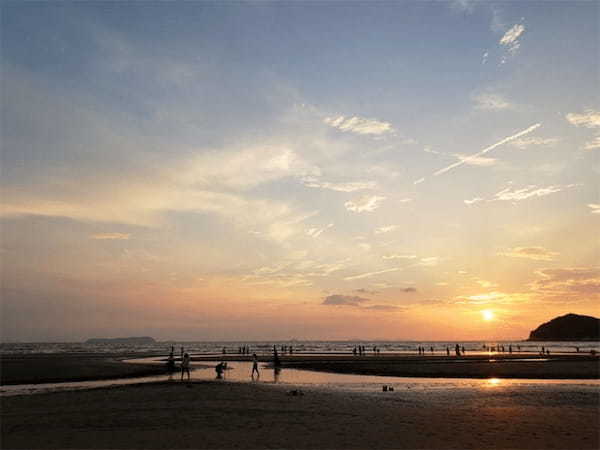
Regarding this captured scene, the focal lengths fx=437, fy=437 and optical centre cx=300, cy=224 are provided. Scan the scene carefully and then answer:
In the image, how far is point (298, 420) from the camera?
1755 cm

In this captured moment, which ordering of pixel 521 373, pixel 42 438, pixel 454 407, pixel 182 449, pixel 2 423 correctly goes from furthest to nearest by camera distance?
1. pixel 521 373
2. pixel 454 407
3. pixel 2 423
4. pixel 42 438
5. pixel 182 449

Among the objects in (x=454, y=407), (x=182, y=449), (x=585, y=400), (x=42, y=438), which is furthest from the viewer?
(x=585, y=400)

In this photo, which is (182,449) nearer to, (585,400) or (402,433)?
(402,433)

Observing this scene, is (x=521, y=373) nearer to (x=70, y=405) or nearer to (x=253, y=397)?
(x=253, y=397)

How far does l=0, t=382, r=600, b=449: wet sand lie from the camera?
47.0 ft

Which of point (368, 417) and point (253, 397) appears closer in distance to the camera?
point (368, 417)

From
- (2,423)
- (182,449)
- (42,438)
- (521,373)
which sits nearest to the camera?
(182,449)

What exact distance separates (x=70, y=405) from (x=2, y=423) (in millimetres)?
4167

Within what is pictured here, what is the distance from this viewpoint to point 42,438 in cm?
1489

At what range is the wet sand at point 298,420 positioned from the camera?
14.3 m

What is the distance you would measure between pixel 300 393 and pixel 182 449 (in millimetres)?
12431

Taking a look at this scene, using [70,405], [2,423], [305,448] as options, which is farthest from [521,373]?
[2,423]

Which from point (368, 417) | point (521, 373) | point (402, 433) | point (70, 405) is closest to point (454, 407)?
point (368, 417)

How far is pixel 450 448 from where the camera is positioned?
44.5ft
